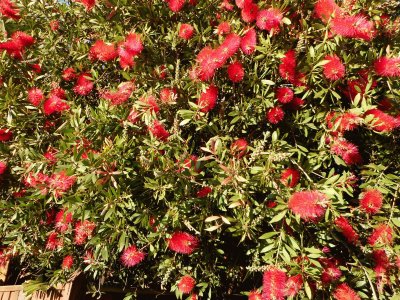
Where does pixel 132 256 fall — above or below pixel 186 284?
above

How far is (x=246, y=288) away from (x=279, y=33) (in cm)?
221

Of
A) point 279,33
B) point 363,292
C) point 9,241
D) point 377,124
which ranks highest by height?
point 279,33

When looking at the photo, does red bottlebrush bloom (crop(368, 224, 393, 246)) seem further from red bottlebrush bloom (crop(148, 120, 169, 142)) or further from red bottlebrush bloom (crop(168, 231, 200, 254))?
red bottlebrush bloom (crop(148, 120, 169, 142))

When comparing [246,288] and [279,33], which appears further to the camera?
[246,288]

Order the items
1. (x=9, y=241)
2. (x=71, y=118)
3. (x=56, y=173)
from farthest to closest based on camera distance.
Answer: (x=9, y=241) < (x=71, y=118) < (x=56, y=173)

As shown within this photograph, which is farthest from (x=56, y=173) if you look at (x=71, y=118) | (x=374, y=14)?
(x=374, y=14)

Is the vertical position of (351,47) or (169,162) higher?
(351,47)

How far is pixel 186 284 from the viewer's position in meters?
2.61

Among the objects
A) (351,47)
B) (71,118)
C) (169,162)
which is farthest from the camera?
(351,47)

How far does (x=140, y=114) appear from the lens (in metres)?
2.48

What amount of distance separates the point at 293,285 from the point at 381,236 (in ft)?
2.55

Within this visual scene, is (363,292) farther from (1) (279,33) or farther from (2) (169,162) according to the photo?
(1) (279,33)

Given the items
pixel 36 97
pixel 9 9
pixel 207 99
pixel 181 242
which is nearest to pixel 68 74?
pixel 36 97

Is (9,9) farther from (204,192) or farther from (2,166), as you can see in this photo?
(204,192)
